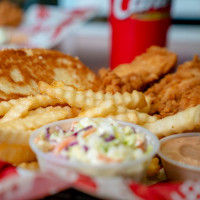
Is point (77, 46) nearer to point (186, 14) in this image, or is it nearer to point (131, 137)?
point (186, 14)

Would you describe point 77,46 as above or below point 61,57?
below

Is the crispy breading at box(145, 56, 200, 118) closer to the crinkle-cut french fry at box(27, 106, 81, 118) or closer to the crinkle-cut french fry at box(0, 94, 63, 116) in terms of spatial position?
the crinkle-cut french fry at box(27, 106, 81, 118)

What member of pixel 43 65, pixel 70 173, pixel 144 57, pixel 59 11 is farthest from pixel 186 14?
pixel 70 173

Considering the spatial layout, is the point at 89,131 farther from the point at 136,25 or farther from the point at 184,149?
the point at 136,25

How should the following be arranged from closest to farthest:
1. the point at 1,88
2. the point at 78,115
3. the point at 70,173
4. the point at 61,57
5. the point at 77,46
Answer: the point at 70,173 < the point at 78,115 < the point at 1,88 < the point at 61,57 < the point at 77,46

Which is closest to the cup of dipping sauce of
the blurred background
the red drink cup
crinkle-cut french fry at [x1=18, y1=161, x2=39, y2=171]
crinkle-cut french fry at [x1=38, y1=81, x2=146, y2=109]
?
crinkle-cut french fry at [x1=38, y1=81, x2=146, y2=109]

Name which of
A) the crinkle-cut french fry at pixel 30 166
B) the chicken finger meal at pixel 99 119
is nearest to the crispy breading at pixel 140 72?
the chicken finger meal at pixel 99 119

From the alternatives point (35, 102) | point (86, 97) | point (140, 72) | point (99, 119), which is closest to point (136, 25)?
point (140, 72)
